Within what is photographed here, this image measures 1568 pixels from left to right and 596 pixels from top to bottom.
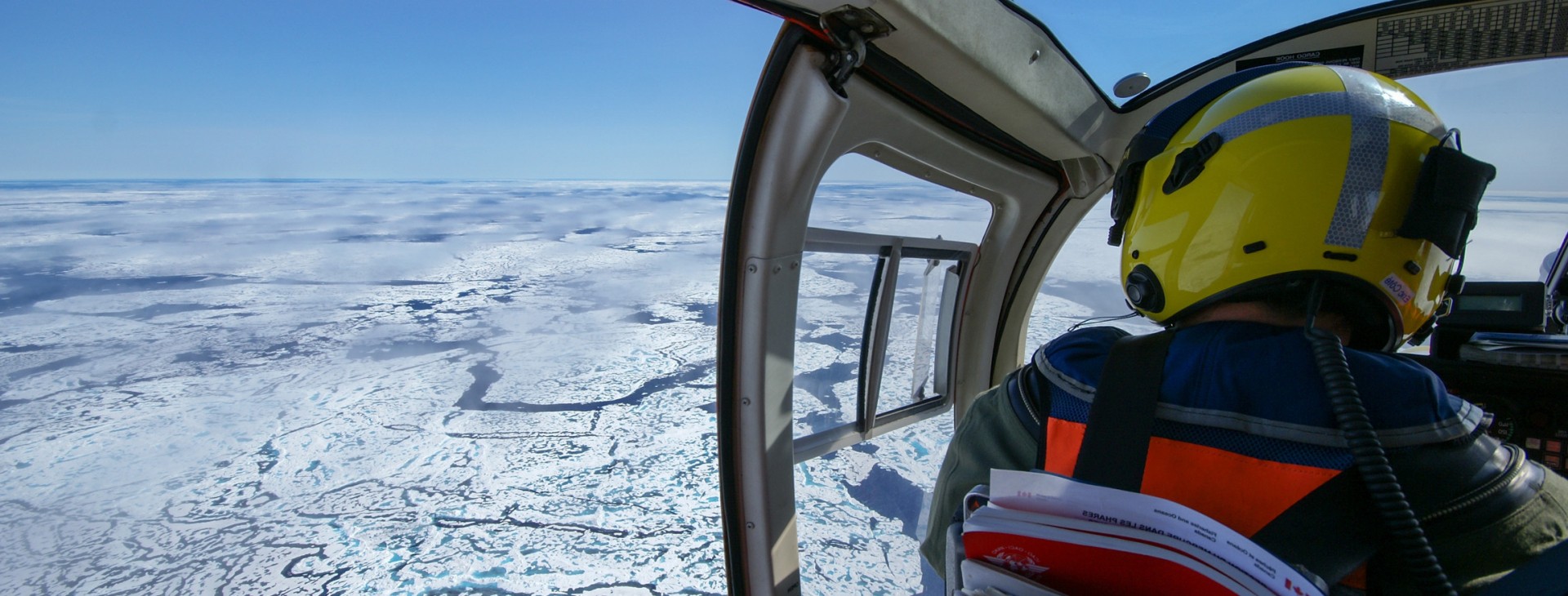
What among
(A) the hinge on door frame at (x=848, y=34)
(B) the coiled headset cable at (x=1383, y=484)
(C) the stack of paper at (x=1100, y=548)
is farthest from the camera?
(A) the hinge on door frame at (x=848, y=34)

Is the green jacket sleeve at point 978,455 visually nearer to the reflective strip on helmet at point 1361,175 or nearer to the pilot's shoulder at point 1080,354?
the pilot's shoulder at point 1080,354

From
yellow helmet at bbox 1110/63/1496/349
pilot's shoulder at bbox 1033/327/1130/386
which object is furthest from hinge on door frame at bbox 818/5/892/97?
pilot's shoulder at bbox 1033/327/1130/386

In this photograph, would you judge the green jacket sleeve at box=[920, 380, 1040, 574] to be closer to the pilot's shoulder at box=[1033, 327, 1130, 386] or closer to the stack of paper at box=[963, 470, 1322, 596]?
the pilot's shoulder at box=[1033, 327, 1130, 386]

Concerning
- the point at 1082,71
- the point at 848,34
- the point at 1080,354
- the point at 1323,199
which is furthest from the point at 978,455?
the point at 1082,71

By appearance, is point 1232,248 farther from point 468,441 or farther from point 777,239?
point 468,441

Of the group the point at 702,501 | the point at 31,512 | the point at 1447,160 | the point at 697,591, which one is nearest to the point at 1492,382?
the point at 1447,160

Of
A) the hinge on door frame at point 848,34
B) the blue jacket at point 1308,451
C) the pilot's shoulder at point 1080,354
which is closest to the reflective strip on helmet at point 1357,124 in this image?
the blue jacket at point 1308,451

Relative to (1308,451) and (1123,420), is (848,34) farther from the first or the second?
(1308,451)
